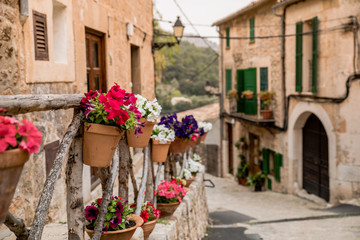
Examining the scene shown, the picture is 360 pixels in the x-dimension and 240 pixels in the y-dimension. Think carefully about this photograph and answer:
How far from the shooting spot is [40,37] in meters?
4.42

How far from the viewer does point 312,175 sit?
1314 cm

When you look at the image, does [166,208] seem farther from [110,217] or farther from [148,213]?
[110,217]

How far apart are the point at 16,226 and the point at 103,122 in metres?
0.76

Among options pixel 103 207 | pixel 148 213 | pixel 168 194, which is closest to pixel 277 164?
pixel 168 194

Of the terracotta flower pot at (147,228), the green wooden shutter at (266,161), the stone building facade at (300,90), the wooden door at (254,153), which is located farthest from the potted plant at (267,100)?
the terracotta flower pot at (147,228)

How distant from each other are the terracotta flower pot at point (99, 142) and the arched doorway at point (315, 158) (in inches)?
420

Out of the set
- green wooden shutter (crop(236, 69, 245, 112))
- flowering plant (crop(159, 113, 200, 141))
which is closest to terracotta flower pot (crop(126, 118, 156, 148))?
flowering plant (crop(159, 113, 200, 141))

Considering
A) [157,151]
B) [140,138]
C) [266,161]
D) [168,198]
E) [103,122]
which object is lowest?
[266,161]

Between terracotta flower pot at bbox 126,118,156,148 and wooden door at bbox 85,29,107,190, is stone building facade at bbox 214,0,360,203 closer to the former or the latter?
wooden door at bbox 85,29,107,190

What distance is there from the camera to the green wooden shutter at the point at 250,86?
16297 millimetres

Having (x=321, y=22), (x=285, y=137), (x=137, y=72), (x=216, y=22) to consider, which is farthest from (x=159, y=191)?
(x=216, y=22)

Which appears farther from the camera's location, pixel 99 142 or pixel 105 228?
pixel 105 228

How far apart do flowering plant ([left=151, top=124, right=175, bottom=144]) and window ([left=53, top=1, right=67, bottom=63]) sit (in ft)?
4.59

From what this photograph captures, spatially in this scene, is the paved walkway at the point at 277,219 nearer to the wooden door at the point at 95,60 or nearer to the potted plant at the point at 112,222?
the wooden door at the point at 95,60
